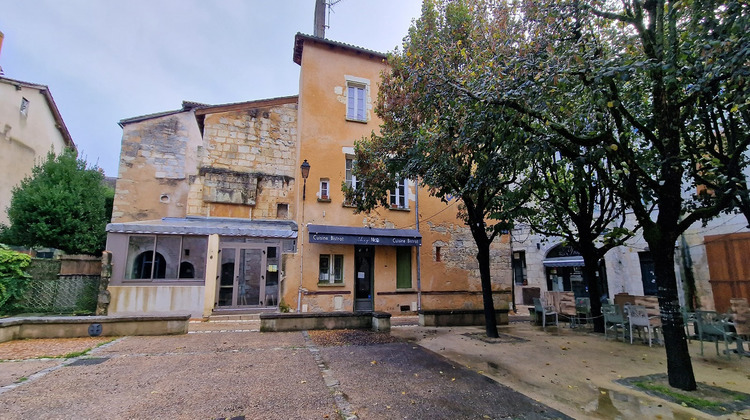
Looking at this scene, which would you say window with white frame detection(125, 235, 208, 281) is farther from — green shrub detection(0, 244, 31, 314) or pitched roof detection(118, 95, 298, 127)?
pitched roof detection(118, 95, 298, 127)

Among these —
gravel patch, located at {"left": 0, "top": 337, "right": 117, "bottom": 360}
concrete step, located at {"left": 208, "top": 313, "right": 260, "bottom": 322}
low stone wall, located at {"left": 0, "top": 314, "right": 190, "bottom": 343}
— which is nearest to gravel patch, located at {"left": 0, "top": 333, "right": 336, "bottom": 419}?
gravel patch, located at {"left": 0, "top": 337, "right": 117, "bottom": 360}

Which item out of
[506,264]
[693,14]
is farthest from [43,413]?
[506,264]

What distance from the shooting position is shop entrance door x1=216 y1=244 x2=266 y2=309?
427 inches

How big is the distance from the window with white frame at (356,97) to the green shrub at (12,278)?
33.0 ft

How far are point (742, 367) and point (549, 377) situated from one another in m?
3.41

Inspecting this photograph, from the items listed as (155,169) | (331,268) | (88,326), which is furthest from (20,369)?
(155,169)

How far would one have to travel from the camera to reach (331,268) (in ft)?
37.6

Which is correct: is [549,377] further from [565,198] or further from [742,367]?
[565,198]

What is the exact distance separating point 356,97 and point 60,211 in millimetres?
Answer: 10024

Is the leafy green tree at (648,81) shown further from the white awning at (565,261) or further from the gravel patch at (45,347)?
the white awning at (565,261)

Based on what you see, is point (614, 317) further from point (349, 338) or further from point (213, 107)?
point (213, 107)

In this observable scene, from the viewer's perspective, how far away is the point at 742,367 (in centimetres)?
548

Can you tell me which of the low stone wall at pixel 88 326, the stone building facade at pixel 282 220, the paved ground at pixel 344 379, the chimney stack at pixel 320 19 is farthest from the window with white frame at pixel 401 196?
the low stone wall at pixel 88 326

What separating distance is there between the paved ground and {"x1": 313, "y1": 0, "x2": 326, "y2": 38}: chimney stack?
41.4 feet
